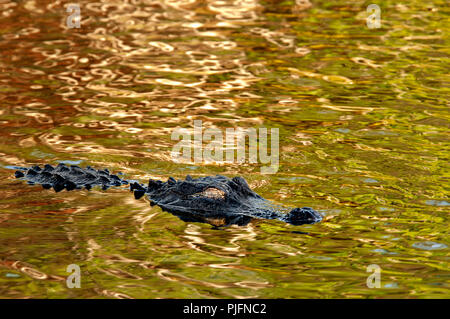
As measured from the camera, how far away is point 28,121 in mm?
10047

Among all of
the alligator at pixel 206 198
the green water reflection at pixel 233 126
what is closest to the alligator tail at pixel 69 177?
the alligator at pixel 206 198

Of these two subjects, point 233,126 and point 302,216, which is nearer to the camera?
point 302,216

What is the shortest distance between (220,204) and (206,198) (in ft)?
0.50

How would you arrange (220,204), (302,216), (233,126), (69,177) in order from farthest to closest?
(233,126) < (69,177) < (220,204) < (302,216)

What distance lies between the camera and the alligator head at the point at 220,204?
21.9 ft

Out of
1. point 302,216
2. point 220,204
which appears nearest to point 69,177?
point 220,204

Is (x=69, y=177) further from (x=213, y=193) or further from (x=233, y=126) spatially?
(x=233, y=126)

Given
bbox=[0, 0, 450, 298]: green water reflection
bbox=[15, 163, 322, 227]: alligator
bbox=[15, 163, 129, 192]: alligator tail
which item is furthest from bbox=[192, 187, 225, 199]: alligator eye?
bbox=[15, 163, 129, 192]: alligator tail

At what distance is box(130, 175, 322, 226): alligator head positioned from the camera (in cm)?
668

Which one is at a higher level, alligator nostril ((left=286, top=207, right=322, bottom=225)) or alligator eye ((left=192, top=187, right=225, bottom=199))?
alligator eye ((left=192, top=187, right=225, bottom=199))

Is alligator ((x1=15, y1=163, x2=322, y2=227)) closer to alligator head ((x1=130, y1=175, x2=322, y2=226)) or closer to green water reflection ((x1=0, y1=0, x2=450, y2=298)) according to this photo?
alligator head ((x1=130, y1=175, x2=322, y2=226))

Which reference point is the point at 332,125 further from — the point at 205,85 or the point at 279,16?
the point at 279,16

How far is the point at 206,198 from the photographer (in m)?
7.03
